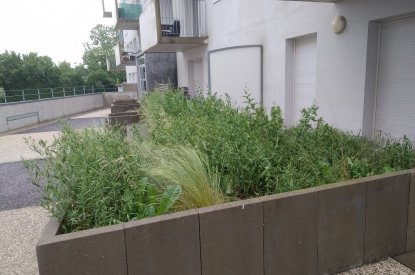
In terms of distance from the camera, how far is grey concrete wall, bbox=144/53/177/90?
14883 millimetres

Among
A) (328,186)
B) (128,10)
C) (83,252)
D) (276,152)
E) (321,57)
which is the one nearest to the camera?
(83,252)

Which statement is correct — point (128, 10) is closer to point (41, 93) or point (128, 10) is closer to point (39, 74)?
point (41, 93)

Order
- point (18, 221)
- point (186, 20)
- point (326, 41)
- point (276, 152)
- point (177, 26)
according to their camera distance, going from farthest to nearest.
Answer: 1. point (186, 20)
2. point (177, 26)
3. point (326, 41)
4. point (18, 221)
5. point (276, 152)

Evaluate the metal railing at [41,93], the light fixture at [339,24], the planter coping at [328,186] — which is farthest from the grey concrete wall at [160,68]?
the planter coping at [328,186]

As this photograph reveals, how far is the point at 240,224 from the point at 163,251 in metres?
Answer: 0.59

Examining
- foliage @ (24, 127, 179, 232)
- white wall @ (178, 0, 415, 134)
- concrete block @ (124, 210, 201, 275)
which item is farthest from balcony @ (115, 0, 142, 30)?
concrete block @ (124, 210, 201, 275)

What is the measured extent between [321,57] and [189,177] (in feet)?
15.5

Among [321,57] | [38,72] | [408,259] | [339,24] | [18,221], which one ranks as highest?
[38,72]

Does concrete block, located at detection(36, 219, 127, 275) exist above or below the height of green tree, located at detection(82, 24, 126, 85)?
below

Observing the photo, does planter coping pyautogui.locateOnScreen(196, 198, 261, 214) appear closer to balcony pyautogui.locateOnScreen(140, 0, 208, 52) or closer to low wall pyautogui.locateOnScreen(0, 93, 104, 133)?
balcony pyautogui.locateOnScreen(140, 0, 208, 52)

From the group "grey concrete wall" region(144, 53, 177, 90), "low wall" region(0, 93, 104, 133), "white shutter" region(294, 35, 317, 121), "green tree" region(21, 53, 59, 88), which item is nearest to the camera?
"white shutter" region(294, 35, 317, 121)

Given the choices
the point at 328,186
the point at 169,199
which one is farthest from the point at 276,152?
the point at 169,199

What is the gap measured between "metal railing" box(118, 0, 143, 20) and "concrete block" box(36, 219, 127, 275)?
20.2 meters

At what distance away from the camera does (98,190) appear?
2.40 metres
